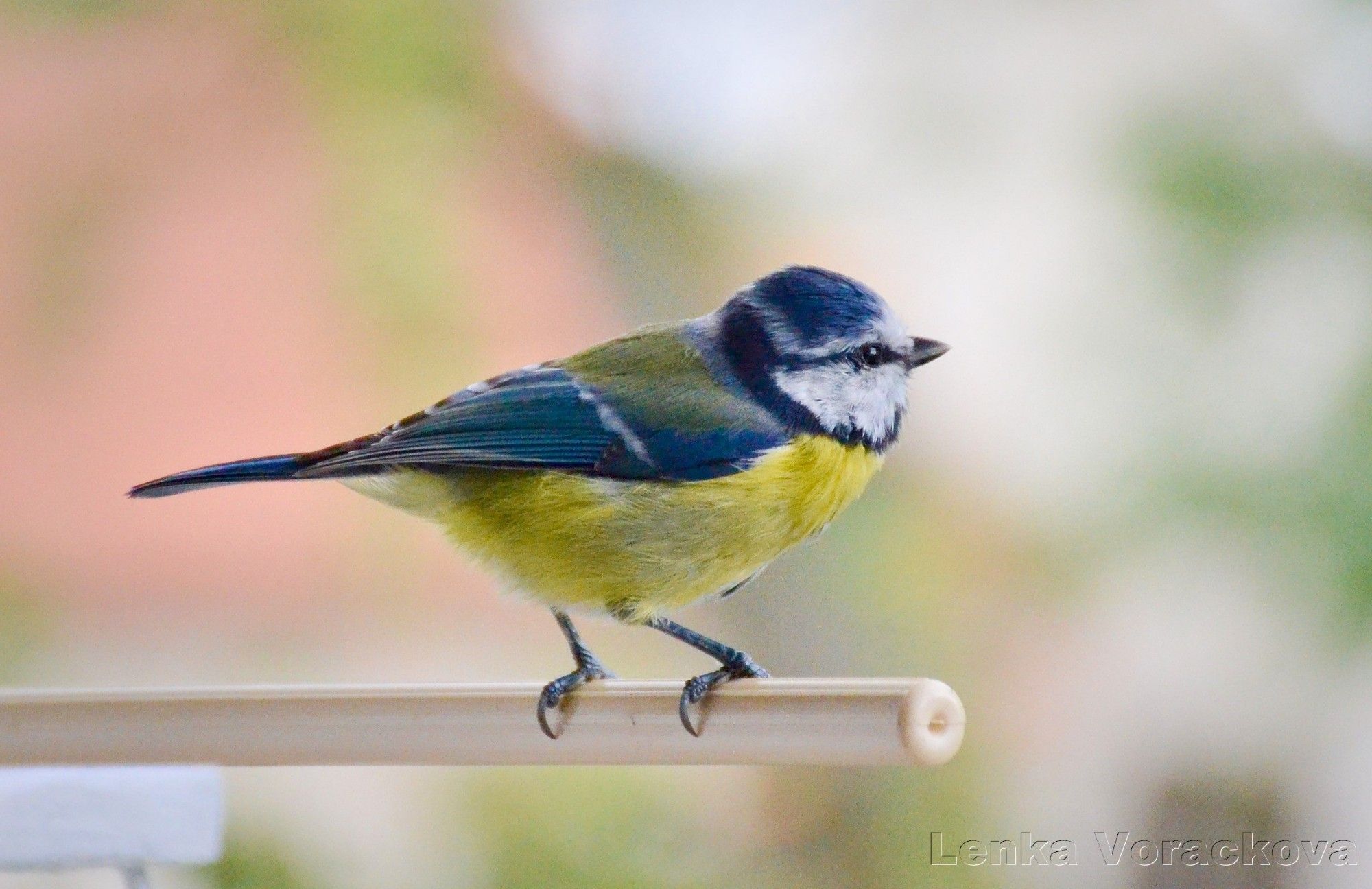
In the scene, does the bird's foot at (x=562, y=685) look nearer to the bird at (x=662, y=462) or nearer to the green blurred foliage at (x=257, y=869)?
the bird at (x=662, y=462)

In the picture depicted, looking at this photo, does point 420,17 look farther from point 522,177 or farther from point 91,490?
point 91,490

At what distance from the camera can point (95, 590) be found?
64.9 inches

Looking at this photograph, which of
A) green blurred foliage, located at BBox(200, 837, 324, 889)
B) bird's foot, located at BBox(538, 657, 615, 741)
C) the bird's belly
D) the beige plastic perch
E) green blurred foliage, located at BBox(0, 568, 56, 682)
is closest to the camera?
the beige plastic perch

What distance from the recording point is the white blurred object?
3.16 ft

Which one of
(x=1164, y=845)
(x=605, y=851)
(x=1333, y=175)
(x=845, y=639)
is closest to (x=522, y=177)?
(x=845, y=639)

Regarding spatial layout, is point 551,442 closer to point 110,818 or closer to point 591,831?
point 110,818

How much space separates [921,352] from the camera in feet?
3.31

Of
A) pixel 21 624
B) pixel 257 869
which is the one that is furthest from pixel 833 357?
pixel 21 624

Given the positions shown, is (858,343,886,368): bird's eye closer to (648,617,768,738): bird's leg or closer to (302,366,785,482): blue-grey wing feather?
(302,366,785,482): blue-grey wing feather

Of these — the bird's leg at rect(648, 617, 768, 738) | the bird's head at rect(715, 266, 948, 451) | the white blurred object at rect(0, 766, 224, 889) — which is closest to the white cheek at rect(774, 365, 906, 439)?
the bird's head at rect(715, 266, 948, 451)

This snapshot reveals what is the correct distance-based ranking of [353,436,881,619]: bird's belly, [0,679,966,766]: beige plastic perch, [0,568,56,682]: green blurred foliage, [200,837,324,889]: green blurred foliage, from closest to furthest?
[0,679,966,766]: beige plastic perch, [353,436,881,619]: bird's belly, [200,837,324,889]: green blurred foliage, [0,568,56,682]: green blurred foliage

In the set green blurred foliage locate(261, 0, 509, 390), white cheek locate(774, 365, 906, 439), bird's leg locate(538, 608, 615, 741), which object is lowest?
bird's leg locate(538, 608, 615, 741)

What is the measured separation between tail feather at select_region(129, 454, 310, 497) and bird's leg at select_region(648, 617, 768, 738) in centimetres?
28

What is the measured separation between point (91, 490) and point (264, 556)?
25 cm
